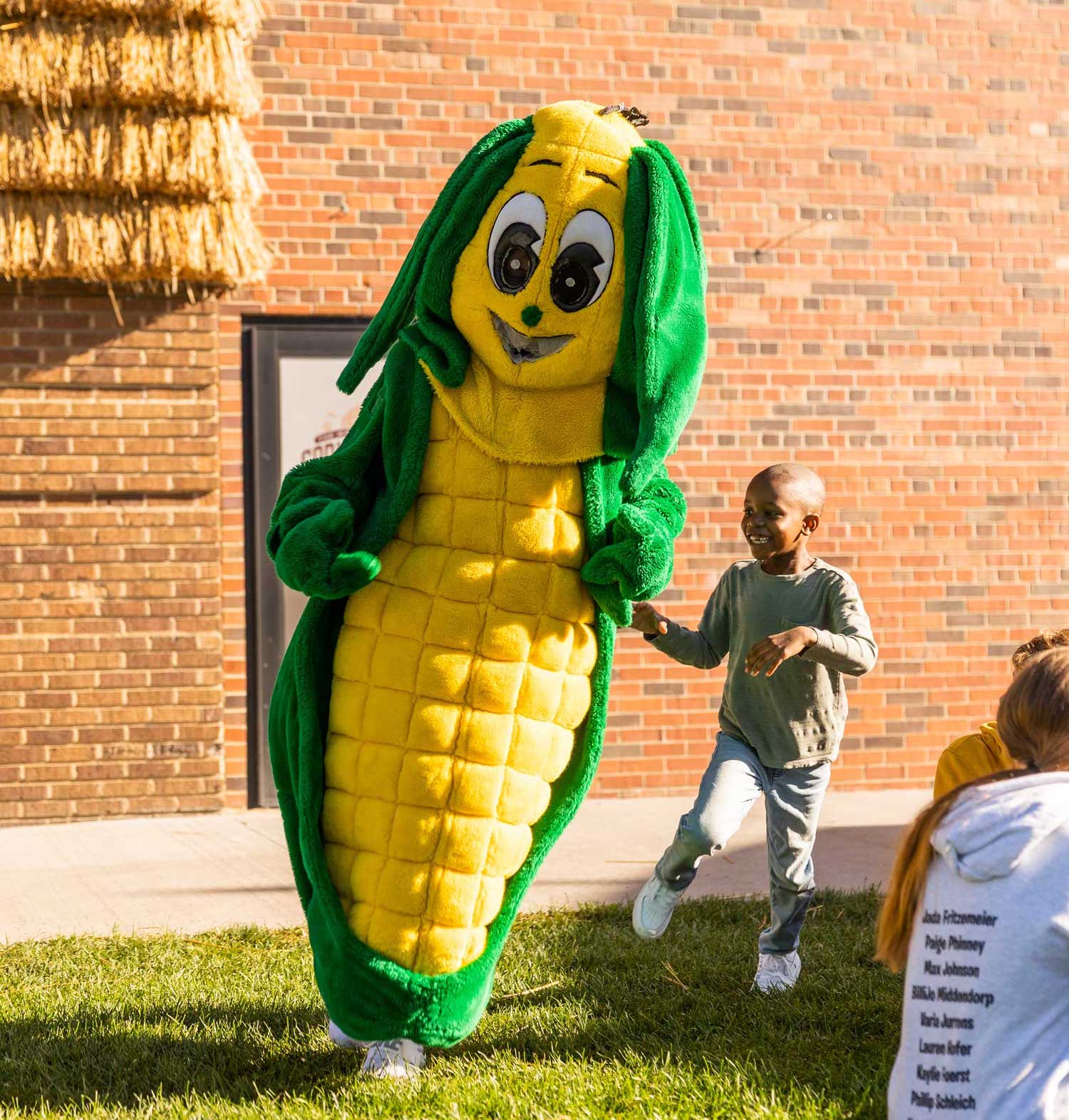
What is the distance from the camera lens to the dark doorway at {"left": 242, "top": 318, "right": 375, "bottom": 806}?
24.4 feet

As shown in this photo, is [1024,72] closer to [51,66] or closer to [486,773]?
[51,66]

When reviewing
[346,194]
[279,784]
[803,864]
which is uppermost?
[346,194]

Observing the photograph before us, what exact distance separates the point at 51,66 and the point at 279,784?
15.0 ft

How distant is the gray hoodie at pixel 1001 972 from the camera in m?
2.19

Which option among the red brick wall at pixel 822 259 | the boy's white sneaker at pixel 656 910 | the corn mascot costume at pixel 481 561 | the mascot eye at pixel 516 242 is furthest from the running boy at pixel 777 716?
the red brick wall at pixel 822 259

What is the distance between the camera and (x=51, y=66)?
6.60 m

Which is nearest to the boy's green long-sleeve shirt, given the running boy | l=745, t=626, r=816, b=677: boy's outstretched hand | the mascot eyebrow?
the running boy

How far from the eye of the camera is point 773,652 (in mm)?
3691

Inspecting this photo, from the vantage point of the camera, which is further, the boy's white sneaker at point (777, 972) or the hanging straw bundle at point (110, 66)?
the hanging straw bundle at point (110, 66)

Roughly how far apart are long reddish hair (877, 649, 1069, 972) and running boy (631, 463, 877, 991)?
163 centimetres

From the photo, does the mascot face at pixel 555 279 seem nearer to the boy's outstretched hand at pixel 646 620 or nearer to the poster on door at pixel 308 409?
the boy's outstretched hand at pixel 646 620

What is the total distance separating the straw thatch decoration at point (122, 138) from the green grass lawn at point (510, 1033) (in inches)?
136

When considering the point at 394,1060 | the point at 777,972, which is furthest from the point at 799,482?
the point at 394,1060

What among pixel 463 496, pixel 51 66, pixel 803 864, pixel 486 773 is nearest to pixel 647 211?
pixel 463 496
